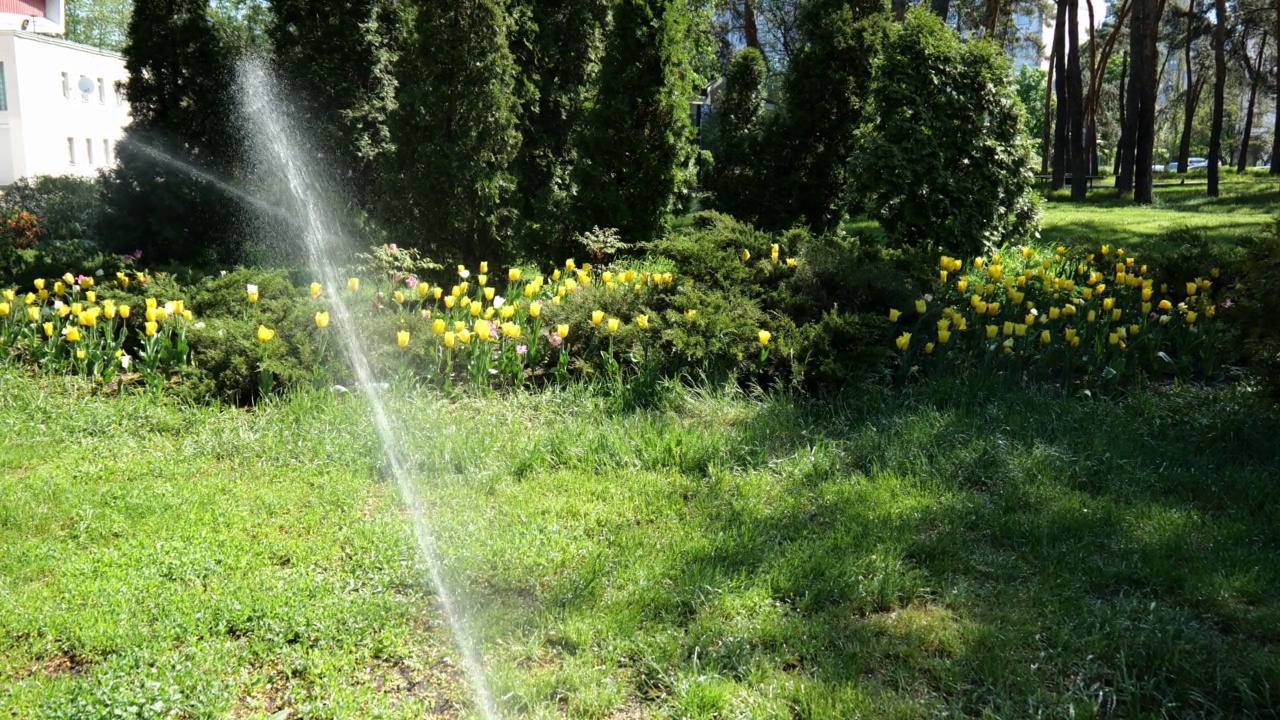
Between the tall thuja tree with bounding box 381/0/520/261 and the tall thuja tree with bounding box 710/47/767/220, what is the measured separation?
386 cm

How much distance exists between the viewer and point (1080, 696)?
2.40 m

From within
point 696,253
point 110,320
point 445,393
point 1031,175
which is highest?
point 1031,175

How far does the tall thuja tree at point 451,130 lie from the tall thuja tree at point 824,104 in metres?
3.94

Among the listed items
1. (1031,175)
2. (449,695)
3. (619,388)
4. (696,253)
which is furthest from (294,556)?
(1031,175)

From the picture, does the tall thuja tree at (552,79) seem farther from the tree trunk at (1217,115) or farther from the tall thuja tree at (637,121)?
the tree trunk at (1217,115)

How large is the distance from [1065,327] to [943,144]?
268cm

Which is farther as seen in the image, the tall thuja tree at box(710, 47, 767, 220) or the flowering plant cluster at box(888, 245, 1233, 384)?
the tall thuja tree at box(710, 47, 767, 220)

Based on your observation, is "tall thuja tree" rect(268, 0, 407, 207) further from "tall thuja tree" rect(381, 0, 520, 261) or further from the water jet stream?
"tall thuja tree" rect(381, 0, 520, 261)

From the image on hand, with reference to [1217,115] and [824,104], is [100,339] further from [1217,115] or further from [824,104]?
[1217,115]

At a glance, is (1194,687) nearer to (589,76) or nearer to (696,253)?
(696,253)

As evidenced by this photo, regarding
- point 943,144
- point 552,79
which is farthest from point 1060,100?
point 943,144

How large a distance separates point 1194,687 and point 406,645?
7.39 ft

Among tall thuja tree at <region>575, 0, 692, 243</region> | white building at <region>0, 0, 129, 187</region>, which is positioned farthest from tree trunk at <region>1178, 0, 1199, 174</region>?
white building at <region>0, 0, 129, 187</region>

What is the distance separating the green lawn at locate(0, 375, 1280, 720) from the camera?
2.47 metres
